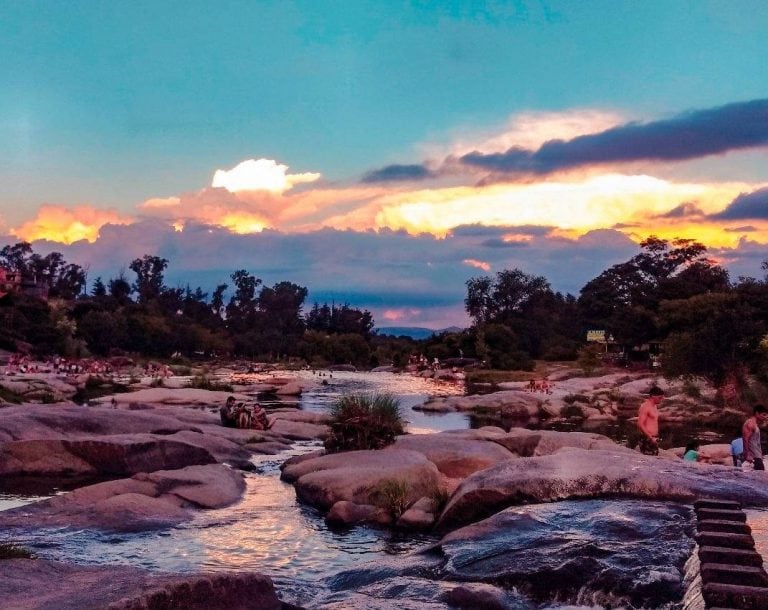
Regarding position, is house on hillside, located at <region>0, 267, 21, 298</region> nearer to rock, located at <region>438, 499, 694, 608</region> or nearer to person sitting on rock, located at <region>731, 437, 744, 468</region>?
person sitting on rock, located at <region>731, 437, 744, 468</region>

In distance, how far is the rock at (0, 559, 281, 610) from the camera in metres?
7.73

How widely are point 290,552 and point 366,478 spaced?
12.5ft

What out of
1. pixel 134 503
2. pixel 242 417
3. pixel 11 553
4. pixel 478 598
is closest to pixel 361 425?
pixel 134 503

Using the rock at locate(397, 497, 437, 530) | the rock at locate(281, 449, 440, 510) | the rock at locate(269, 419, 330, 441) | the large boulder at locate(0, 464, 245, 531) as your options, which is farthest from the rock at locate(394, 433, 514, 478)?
the rock at locate(269, 419, 330, 441)

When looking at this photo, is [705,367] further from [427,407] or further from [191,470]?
[191,470]

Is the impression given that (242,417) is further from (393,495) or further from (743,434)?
(743,434)

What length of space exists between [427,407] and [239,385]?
20.2 m

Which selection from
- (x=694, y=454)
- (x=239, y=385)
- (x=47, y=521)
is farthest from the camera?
(x=239, y=385)

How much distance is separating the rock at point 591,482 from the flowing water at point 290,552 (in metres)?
0.70

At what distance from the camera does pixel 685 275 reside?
102m

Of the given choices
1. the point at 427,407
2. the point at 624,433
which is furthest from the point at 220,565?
the point at 427,407

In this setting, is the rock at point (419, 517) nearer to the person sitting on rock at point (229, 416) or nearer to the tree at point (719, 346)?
the person sitting on rock at point (229, 416)

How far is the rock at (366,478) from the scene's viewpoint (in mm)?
17438

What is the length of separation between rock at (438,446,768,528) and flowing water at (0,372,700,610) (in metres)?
0.70
